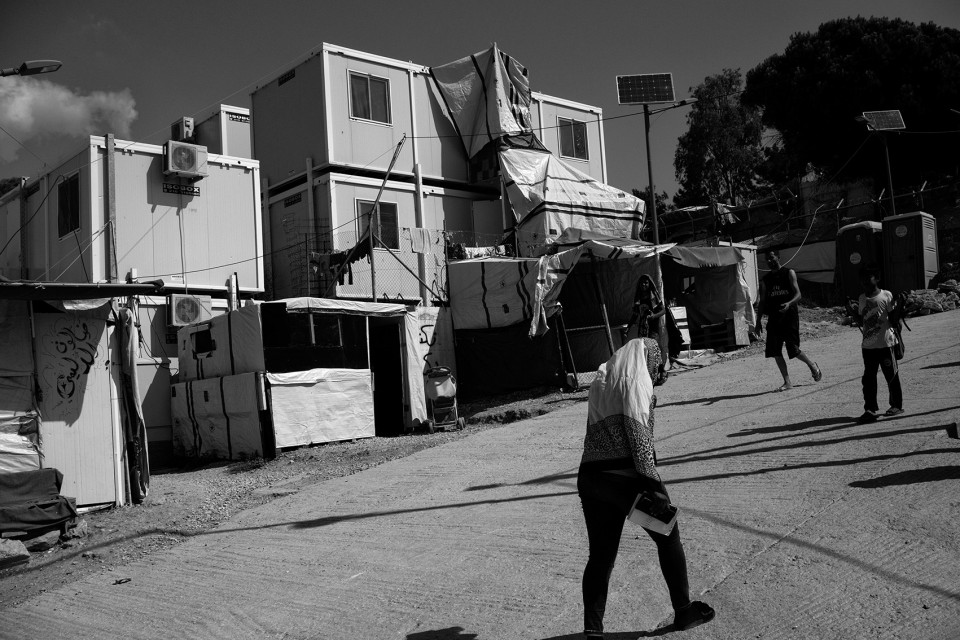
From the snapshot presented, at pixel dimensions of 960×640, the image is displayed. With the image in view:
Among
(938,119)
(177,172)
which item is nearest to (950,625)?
(177,172)

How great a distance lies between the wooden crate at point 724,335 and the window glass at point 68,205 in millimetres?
14214

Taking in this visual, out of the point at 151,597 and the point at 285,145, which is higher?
the point at 285,145

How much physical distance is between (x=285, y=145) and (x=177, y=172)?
198 inches

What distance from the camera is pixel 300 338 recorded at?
13867 mm

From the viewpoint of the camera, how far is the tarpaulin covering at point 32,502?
8570mm

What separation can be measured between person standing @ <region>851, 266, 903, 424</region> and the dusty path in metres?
0.23

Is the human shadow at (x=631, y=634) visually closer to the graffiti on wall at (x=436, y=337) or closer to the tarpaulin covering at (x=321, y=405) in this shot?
the tarpaulin covering at (x=321, y=405)

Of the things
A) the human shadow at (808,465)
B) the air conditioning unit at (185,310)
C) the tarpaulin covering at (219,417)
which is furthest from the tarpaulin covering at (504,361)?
the human shadow at (808,465)

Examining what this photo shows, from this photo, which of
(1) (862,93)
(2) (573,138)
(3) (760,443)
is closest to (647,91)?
(2) (573,138)

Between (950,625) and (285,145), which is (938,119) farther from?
(950,625)

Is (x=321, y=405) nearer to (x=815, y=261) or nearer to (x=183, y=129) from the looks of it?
(x=183, y=129)

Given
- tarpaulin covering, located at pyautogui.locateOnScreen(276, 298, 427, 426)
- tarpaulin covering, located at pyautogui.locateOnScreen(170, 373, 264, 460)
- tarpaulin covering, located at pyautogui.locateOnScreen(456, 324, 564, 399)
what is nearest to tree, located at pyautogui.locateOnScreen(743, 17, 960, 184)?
tarpaulin covering, located at pyautogui.locateOnScreen(456, 324, 564, 399)

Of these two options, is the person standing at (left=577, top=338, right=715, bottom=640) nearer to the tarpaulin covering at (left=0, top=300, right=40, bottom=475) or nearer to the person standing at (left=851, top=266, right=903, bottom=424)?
the person standing at (left=851, top=266, right=903, bottom=424)

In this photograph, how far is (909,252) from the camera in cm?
1310
